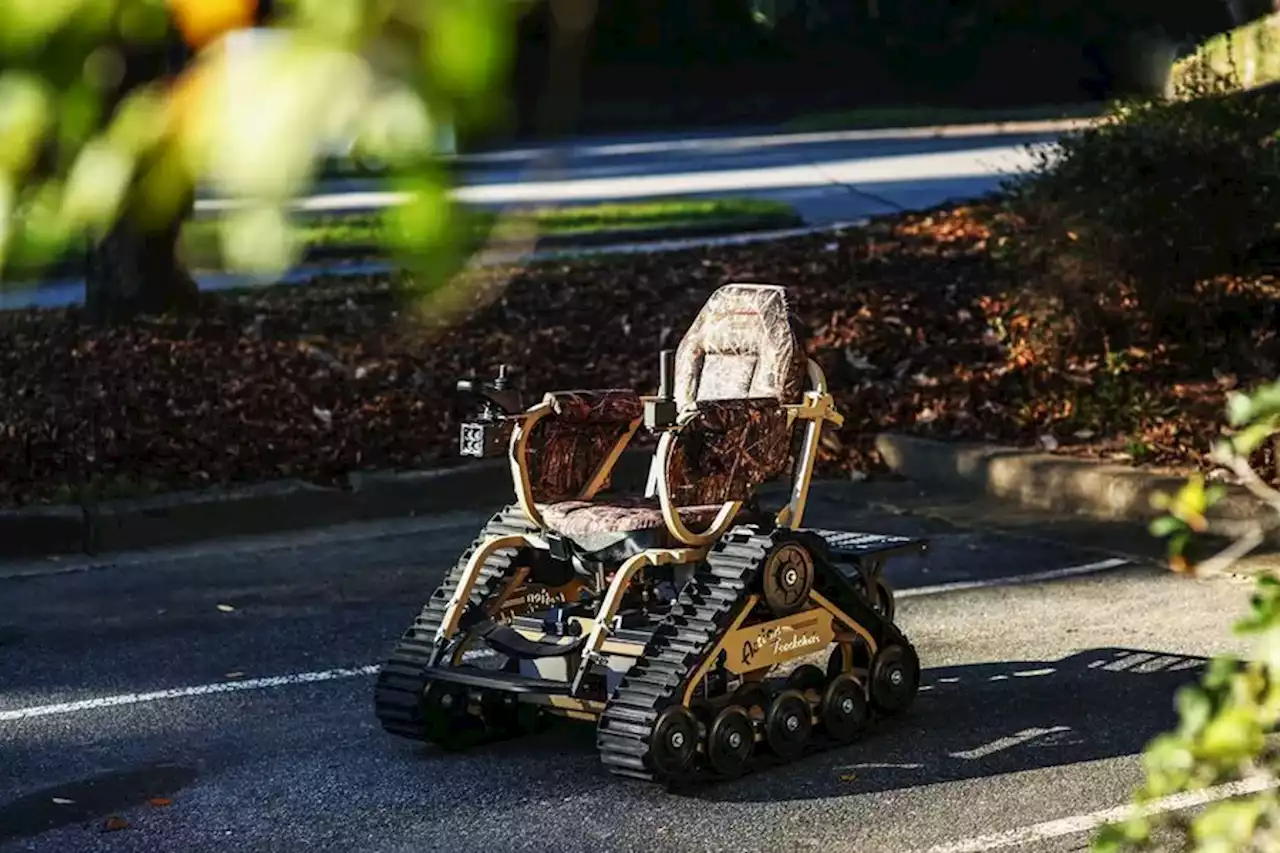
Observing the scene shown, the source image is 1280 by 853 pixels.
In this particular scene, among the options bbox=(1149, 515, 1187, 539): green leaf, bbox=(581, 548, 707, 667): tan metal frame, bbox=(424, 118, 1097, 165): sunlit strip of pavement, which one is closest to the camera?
bbox=(1149, 515, 1187, 539): green leaf

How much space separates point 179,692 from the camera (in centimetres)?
777

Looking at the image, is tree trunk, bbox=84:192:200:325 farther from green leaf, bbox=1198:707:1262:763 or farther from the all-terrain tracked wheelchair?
green leaf, bbox=1198:707:1262:763

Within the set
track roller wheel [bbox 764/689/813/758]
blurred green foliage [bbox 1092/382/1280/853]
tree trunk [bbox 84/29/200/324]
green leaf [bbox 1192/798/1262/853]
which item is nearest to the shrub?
tree trunk [bbox 84/29/200/324]

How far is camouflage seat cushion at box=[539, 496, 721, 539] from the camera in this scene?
6.70m

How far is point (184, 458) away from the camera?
1147cm

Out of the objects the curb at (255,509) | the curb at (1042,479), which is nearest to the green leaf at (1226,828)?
the curb at (1042,479)

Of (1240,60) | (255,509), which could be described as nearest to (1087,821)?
(255,509)

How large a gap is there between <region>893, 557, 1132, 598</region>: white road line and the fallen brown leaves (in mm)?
1623

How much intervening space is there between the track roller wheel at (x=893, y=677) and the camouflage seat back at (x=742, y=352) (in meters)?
0.91

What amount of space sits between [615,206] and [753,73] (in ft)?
52.5

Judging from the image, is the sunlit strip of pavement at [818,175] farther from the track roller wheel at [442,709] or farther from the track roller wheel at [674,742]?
the track roller wheel at [674,742]

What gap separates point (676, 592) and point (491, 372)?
6192mm

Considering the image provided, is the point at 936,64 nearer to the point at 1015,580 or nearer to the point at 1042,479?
the point at 1042,479

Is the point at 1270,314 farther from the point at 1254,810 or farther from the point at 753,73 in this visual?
the point at 753,73
